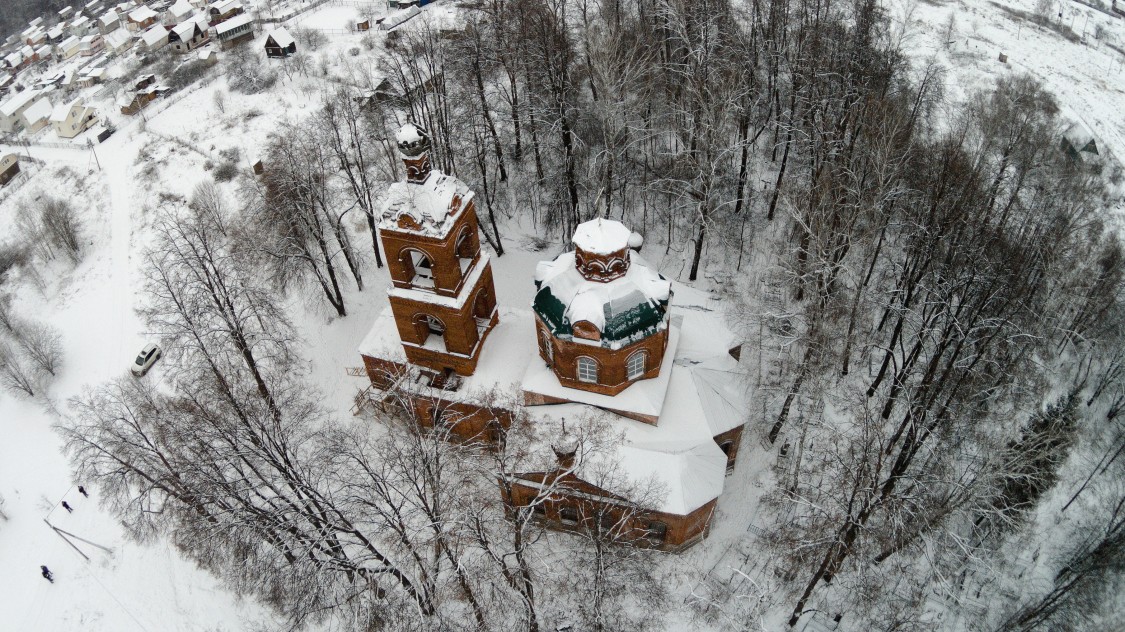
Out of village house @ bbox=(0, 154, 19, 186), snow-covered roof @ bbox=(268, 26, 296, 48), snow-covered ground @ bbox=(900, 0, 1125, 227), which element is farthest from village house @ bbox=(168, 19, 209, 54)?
snow-covered ground @ bbox=(900, 0, 1125, 227)

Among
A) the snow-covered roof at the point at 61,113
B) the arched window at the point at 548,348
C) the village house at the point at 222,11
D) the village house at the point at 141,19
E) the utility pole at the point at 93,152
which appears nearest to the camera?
the arched window at the point at 548,348

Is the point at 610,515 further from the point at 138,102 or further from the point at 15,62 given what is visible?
the point at 15,62

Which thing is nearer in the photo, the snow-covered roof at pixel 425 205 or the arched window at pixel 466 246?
the snow-covered roof at pixel 425 205

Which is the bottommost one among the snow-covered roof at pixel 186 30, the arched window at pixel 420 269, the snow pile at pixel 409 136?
the snow-covered roof at pixel 186 30

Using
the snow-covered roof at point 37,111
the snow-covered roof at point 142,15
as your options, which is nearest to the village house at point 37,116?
the snow-covered roof at point 37,111

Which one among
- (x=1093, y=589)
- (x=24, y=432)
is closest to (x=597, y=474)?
(x=1093, y=589)

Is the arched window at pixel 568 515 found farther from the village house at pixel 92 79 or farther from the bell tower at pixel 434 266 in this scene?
the village house at pixel 92 79

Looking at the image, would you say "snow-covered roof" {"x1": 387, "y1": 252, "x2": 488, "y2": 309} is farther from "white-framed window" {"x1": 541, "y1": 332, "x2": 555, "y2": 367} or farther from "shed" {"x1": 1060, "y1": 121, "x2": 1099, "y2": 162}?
"shed" {"x1": 1060, "y1": 121, "x2": 1099, "y2": 162}
